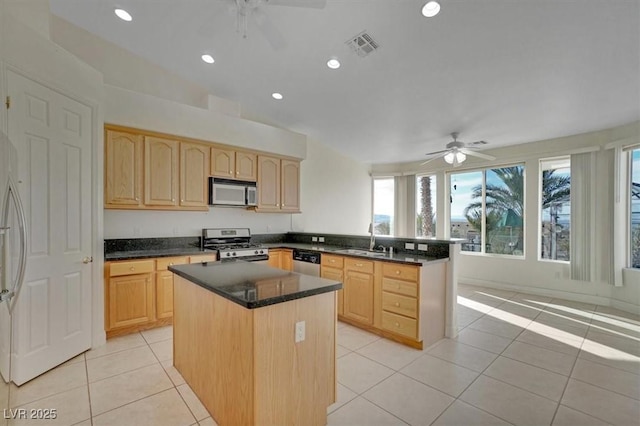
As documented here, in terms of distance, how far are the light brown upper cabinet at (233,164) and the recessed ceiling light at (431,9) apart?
302cm

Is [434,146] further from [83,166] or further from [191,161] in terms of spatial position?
[83,166]

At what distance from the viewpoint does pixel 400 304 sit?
3.01 metres

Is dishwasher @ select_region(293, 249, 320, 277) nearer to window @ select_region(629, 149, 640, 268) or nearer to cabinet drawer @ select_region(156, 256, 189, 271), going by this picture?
cabinet drawer @ select_region(156, 256, 189, 271)

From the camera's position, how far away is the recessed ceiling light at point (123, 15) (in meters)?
3.10

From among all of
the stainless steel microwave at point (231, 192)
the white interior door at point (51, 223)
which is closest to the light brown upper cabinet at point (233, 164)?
the stainless steel microwave at point (231, 192)

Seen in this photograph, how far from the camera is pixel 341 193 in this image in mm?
6371

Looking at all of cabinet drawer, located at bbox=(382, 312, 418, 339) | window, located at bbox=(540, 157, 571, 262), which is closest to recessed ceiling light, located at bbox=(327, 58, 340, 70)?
cabinet drawer, located at bbox=(382, 312, 418, 339)

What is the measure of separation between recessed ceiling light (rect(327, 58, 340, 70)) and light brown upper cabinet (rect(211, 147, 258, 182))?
6.12 ft

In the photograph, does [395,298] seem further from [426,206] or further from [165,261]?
[426,206]

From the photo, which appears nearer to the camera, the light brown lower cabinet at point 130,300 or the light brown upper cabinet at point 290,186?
the light brown lower cabinet at point 130,300

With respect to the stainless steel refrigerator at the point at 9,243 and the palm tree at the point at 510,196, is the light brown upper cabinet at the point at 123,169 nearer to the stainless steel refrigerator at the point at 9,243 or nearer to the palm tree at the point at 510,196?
the stainless steel refrigerator at the point at 9,243

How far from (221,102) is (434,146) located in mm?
3891

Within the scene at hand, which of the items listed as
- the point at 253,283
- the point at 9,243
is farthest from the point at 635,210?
the point at 9,243

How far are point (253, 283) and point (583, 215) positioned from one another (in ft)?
17.4
